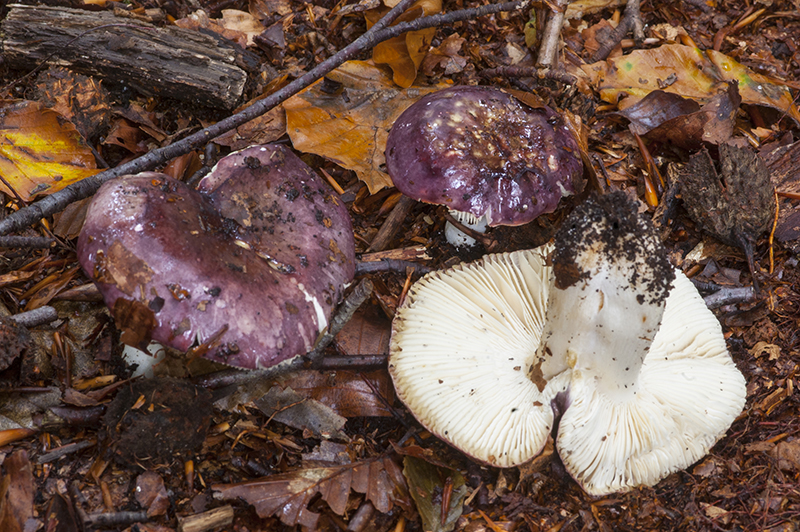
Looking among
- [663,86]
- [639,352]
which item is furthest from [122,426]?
[663,86]

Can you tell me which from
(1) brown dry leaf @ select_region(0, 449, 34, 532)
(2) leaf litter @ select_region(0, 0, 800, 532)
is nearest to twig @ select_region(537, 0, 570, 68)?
(2) leaf litter @ select_region(0, 0, 800, 532)

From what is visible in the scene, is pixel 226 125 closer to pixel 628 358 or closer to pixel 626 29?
pixel 628 358

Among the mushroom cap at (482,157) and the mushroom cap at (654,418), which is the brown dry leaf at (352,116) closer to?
the mushroom cap at (482,157)

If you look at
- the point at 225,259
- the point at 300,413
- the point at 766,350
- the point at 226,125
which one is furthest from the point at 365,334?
the point at 766,350

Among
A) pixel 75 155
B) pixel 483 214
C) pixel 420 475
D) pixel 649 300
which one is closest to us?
pixel 649 300

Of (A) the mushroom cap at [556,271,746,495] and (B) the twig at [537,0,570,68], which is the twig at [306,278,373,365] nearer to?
(A) the mushroom cap at [556,271,746,495]

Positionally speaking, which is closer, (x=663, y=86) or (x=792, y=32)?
(x=663, y=86)

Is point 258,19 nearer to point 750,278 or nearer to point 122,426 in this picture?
point 122,426
